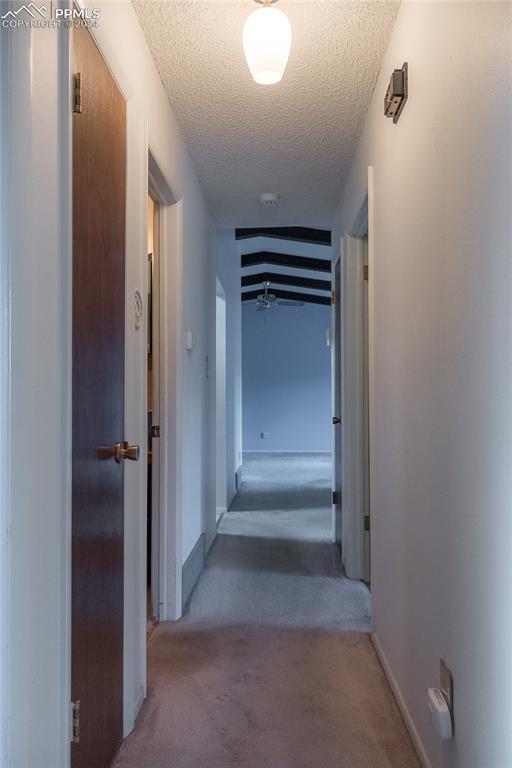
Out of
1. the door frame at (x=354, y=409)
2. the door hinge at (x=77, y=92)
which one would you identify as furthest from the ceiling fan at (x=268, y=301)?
the door hinge at (x=77, y=92)

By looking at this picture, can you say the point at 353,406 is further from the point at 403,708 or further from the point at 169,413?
the point at 403,708

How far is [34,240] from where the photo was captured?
964 mm

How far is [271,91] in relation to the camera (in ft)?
7.02

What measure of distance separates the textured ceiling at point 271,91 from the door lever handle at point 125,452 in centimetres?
140

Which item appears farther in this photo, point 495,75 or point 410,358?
point 410,358

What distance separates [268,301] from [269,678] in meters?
6.65

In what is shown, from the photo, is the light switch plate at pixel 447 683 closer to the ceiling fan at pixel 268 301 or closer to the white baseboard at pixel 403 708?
the white baseboard at pixel 403 708

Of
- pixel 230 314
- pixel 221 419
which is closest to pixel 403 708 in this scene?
pixel 221 419

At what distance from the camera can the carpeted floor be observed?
1516 millimetres

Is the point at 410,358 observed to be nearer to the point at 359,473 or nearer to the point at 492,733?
the point at 492,733

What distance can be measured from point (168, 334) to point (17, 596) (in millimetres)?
1559

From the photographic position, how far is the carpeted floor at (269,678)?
152 centimetres

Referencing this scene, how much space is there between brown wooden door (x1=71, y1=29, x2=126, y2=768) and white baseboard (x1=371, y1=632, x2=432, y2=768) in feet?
2.87

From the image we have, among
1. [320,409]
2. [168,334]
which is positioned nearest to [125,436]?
[168,334]
